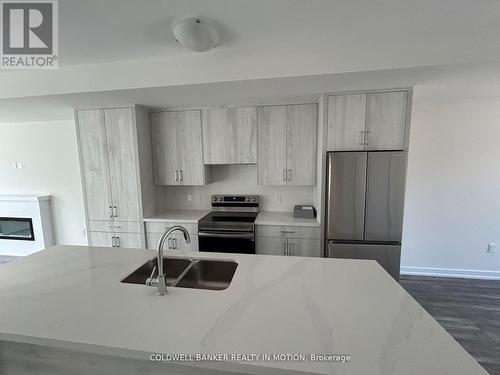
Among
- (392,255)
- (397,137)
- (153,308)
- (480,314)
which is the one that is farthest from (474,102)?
(153,308)

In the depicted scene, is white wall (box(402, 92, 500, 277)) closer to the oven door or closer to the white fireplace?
the oven door

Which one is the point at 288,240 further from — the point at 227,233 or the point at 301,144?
the point at 301,144

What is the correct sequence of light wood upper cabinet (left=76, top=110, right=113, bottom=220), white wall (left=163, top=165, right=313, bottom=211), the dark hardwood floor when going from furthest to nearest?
white wall (left=163, top=165, right=313, bottom=211)
light wood upper cabinet (left=76, top=110, right=113, bottom=220)
the dark hardwood floor

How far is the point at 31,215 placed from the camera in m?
3.96

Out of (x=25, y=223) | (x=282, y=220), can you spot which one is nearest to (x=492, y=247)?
(x=282, y=220)

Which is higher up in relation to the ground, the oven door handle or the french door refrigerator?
the french door refrigerator

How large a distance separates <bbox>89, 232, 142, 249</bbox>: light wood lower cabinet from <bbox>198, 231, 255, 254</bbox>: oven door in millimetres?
959

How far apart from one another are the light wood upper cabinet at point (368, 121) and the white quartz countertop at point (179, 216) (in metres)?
2.03

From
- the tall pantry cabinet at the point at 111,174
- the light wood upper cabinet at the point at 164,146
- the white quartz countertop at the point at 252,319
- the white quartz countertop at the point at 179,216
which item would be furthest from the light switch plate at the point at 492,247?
the tall pantry cabinet at the point at 111,174

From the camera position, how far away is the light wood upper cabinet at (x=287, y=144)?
9.37ft

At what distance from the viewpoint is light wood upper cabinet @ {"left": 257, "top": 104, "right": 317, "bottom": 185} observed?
9.37ft

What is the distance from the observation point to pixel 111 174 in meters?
3.01

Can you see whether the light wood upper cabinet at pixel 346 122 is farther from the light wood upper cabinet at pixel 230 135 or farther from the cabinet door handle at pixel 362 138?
the light wood upper cabinet at pixel 230 135

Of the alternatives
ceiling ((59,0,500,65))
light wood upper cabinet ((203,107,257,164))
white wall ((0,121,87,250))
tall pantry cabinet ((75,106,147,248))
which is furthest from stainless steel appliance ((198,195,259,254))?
white wall ((0,121,87,250))
